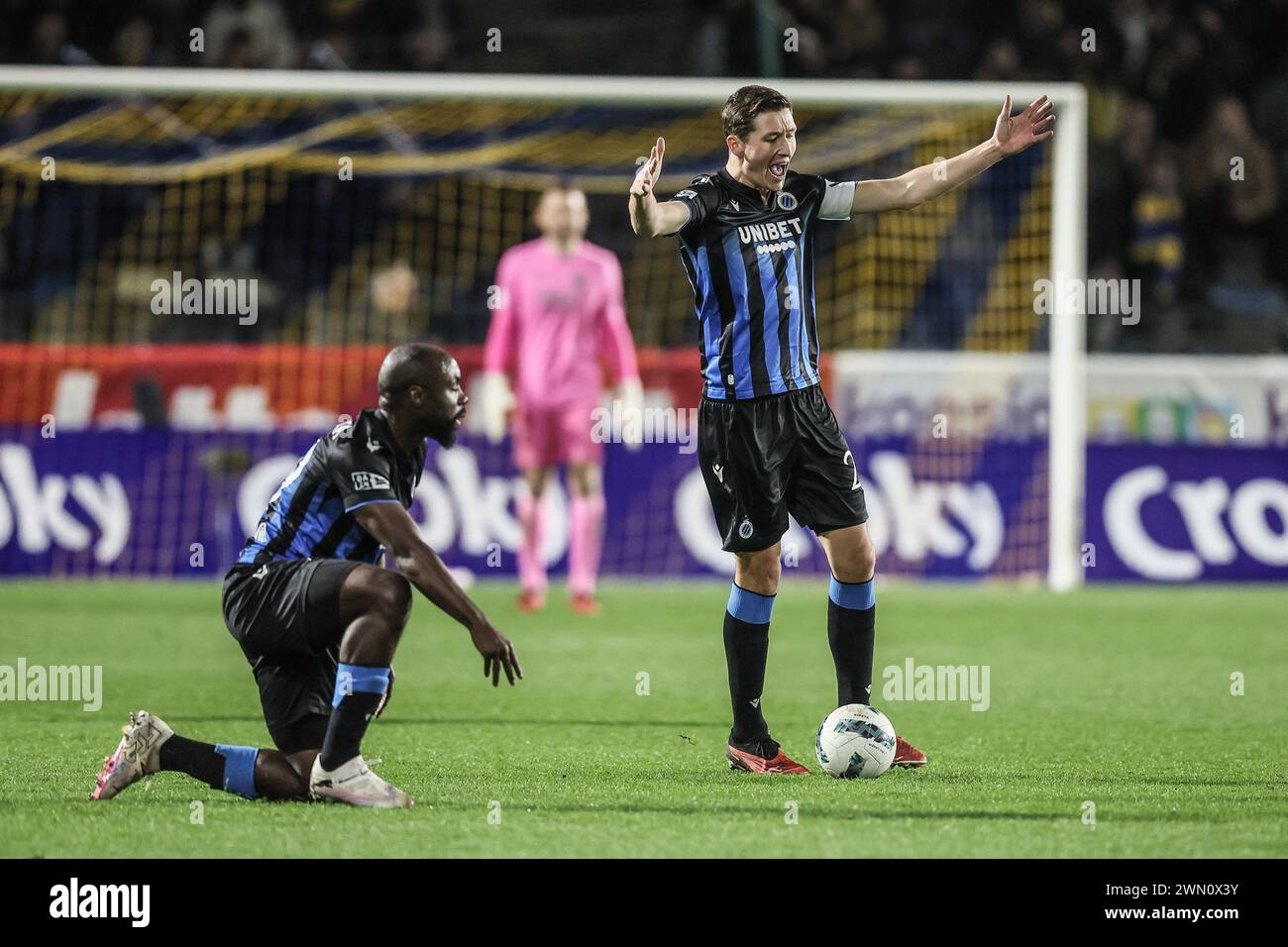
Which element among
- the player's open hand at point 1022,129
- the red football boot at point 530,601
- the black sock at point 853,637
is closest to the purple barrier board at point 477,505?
the red football boot at point 530,601

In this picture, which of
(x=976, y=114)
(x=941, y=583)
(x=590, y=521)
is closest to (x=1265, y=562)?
(x=941, y=583)

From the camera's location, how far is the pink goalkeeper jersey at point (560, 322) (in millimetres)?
11766

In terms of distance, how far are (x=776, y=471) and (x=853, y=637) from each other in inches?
23.6

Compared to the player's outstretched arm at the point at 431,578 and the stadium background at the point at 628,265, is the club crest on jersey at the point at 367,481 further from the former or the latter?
the stadium background at the point at 628,265

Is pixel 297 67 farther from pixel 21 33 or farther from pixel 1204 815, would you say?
pixel 1204 815

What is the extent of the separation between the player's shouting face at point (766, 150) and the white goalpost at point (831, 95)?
6430 mm

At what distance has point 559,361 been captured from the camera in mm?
11891

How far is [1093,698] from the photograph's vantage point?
7.66m

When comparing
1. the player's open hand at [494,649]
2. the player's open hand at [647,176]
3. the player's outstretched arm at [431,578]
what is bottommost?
the player's open hand at [494,649]

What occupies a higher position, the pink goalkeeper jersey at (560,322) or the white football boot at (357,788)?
the pink goalkeeper jersey at (560,322)

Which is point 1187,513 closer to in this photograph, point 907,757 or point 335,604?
point 907,757

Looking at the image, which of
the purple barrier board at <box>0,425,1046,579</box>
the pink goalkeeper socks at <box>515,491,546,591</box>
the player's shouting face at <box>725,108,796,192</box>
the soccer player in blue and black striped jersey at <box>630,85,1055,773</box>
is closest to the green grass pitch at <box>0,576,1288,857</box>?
the pink goalkeeper socks at <box>515,491,546,591</box>
